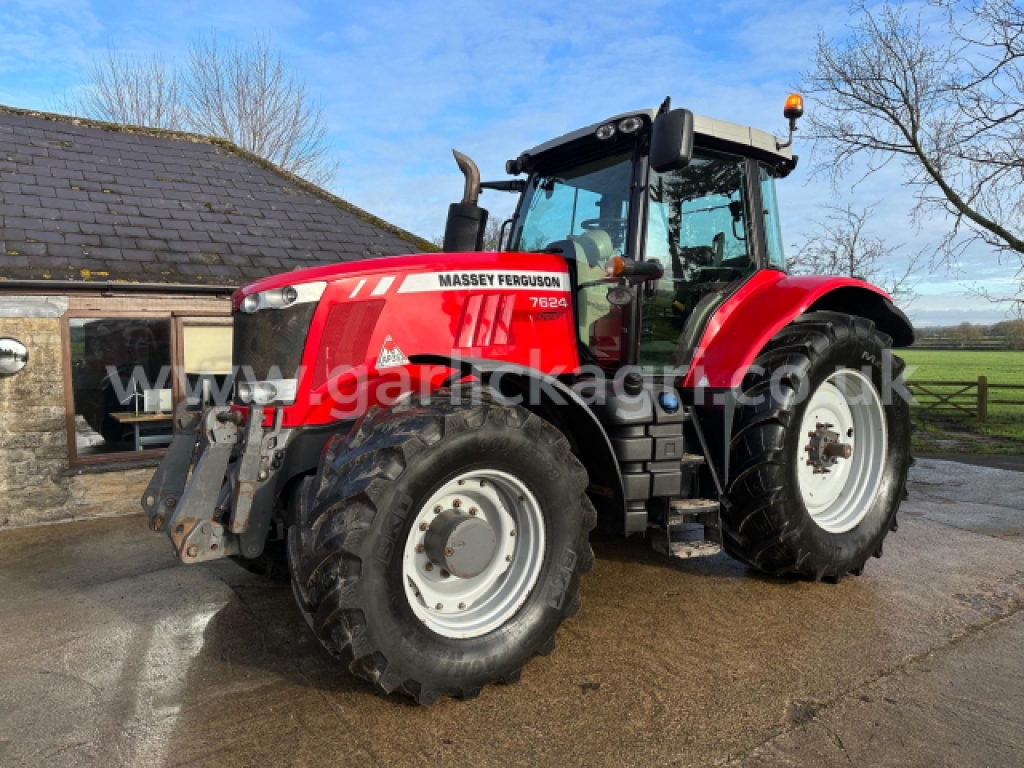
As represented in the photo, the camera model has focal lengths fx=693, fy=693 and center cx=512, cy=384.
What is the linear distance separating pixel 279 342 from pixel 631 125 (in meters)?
2.15

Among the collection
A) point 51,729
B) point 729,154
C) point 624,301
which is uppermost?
point 729,154

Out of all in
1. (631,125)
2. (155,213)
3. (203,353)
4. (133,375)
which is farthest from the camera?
(155,213)

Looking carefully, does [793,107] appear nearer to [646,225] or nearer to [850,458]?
[646,225]

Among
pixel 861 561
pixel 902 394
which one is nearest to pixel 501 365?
pixel 861 561

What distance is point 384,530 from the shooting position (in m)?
2.50

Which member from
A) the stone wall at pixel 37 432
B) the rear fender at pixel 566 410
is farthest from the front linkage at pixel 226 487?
the stone wall at pixel 37 432

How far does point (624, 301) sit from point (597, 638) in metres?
1.70

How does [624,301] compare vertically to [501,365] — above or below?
above

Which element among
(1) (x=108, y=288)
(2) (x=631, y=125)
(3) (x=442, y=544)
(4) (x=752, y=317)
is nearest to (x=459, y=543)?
(3) (x=442, y=544)

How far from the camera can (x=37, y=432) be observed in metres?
6.34

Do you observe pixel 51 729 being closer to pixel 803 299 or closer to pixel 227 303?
pixel 803 299

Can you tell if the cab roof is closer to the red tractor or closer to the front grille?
the red tractor

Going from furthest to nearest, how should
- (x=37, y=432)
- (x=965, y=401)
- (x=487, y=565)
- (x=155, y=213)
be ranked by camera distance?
(x=965, y=401) → (x=155, y=213) → (x=37, y=432) → (x=487, y=565)

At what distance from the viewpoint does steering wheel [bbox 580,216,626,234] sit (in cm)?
381
